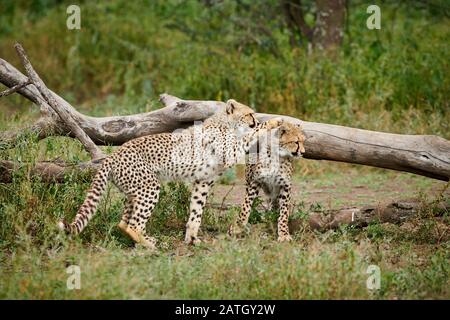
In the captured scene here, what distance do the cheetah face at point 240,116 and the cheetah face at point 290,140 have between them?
1.25 feet

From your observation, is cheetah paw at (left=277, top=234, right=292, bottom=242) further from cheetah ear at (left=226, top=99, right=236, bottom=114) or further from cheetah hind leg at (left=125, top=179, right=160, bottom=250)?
cheetah ear at (left=226, top=99, right=236, bottom=114)

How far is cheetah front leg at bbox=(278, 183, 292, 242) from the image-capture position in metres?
6.06

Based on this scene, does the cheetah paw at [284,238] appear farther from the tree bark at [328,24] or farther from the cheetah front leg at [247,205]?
the tree bark at [328,24]

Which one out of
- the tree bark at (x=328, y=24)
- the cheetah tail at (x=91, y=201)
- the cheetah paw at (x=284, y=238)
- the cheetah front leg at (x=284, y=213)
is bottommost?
the cheetah paw at (x=284, y=238)

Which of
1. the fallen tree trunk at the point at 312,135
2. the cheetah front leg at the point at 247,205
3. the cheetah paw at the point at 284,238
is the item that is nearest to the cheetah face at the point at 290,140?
the fallen tree trunk at the point at 312,135

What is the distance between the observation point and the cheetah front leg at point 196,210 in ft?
19.6

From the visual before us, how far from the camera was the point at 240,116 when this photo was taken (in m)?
6.46

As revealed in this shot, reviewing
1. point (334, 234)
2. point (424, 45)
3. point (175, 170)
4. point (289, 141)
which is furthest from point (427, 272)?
point (424, 45)

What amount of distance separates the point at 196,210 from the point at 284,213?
692mm

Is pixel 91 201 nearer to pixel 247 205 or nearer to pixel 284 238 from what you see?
pixel 247 205

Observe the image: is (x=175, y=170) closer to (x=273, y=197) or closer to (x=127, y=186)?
(x=127, y=186)

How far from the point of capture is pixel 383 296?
4766 mm

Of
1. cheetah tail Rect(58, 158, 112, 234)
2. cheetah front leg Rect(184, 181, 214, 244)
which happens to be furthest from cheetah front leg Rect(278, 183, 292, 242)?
cheetah tail Rect(58, 158, 112, 234)

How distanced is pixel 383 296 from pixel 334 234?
39.7 inches
